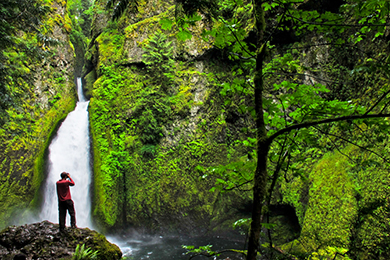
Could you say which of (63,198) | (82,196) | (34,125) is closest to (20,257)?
(63,198)

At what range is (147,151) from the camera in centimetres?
897

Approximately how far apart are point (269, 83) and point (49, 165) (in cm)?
1084

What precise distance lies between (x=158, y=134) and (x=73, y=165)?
13.7ft

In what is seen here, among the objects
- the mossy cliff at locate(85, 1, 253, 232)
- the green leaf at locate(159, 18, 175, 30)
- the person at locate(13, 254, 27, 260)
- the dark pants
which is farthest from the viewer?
the mossy cliff at locate(85, 1, 253, 232)

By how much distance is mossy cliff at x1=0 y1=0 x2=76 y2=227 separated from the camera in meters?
7.69

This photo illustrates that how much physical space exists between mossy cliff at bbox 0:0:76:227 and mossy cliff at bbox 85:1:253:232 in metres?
2.24

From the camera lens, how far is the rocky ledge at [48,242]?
4.62 meters

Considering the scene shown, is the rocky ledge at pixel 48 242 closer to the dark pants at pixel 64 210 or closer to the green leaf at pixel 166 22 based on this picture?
the dark pants at pixel 64 210

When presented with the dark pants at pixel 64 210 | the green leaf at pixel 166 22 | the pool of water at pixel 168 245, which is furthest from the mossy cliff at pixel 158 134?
the green leaf at pixel 166 22

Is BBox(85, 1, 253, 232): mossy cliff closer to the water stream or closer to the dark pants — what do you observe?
the water stream

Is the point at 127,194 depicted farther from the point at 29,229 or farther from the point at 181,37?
the point at 181,37

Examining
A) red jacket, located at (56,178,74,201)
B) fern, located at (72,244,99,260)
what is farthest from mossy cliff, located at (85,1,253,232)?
fern, located at (72,244,99,260)

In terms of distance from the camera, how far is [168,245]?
7723mm

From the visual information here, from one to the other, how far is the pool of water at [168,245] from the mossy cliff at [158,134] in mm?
493
